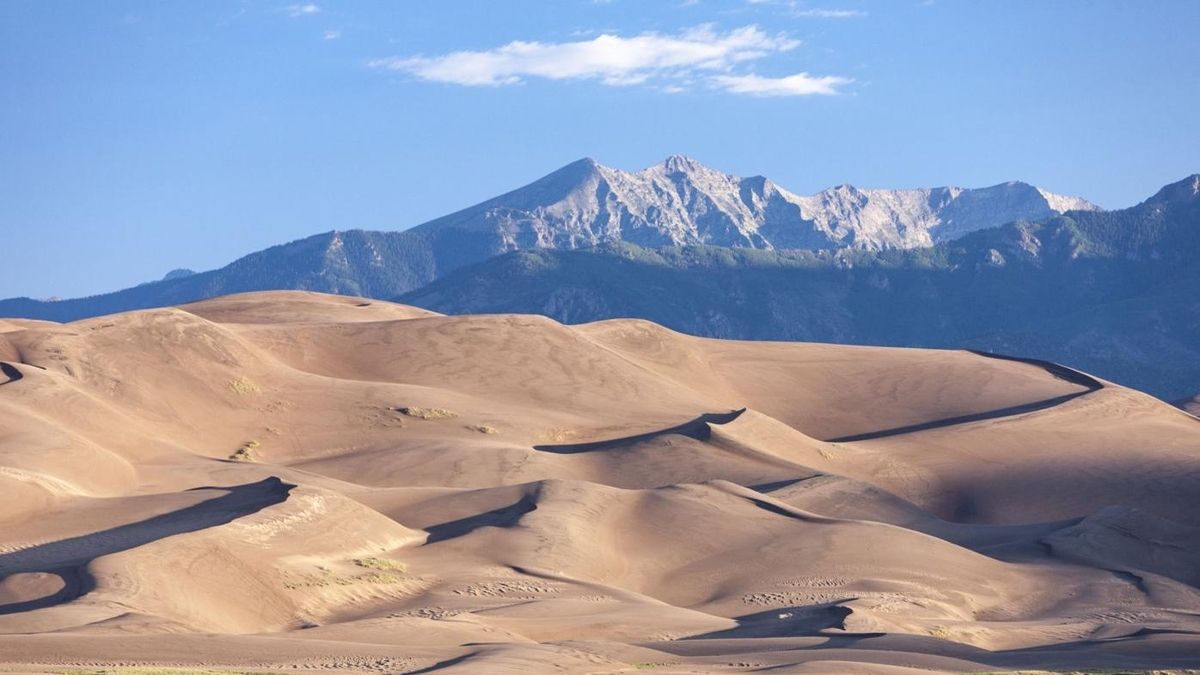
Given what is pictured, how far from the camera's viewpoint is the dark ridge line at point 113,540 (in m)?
33.4

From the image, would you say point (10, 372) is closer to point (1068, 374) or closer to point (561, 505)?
point (561, 505)

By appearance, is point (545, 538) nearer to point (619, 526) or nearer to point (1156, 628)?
point (619, 526)

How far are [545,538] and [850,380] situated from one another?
1907 inches

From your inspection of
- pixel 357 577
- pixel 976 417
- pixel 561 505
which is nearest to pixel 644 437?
pixel 561 505

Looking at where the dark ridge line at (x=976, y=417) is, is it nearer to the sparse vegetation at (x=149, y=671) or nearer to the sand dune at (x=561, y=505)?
the sand dune at (x=561, y=505)

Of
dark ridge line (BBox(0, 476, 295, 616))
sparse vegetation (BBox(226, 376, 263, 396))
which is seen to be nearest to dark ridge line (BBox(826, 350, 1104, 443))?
sparse vegetation (BBox(226, 376, 263, 396))

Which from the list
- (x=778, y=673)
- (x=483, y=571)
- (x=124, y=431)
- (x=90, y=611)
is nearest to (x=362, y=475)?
(x=124, y=431)

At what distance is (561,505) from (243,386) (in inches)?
992

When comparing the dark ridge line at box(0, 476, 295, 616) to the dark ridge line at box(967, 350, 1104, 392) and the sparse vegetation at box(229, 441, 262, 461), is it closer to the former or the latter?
the sparse vegetation at box(229, 441, 262, 461)

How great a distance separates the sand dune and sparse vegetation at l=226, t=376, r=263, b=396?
221 mm

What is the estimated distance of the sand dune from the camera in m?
31.5

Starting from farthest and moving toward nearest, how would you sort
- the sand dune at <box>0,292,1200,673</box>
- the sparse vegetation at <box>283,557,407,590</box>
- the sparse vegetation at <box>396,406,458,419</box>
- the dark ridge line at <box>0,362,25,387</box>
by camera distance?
the sparse vegetation at <box>396,406,458,419</box>
the dark ridge line at <box>0,362,25,387</box>
the sparse vegetation at <box>283,557,407,590</box>
the sand dune at <box>0,292,1200,673</box>

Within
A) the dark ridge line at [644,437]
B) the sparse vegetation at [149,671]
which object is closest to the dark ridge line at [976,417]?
the dark ridge line at [644,437]

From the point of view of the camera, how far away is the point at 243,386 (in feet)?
225
